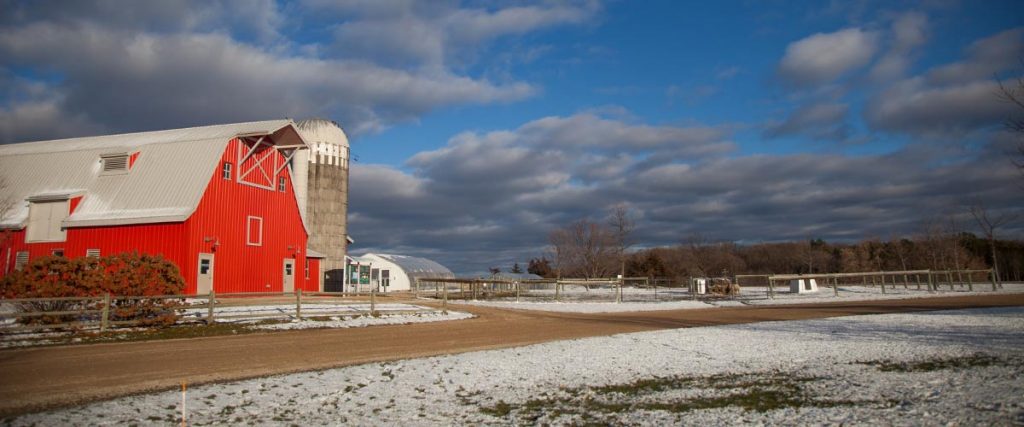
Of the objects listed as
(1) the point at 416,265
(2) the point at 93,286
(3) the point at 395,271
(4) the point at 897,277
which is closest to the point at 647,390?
(2) the point at 93,286

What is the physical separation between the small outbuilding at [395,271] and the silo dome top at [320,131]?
11.3 metres

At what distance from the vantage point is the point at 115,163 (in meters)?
34.2

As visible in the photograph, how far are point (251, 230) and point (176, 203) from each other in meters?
4.38

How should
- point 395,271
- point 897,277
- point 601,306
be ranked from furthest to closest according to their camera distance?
point 897,277, point 395,271, point 601,306

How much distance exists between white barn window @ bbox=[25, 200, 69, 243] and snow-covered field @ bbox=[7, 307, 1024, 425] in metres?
27.8

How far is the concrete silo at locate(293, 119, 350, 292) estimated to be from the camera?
46.0 m

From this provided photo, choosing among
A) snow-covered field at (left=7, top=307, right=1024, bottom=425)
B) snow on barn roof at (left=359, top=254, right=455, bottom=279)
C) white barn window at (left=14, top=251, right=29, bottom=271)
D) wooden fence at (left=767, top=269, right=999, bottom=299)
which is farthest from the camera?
snow on barn roof at (left=359, top=254, right=455, bottom=279)

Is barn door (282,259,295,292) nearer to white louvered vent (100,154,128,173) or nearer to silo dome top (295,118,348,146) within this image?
white louvered vent (100,154,128,173)

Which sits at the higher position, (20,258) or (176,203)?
(176,203)

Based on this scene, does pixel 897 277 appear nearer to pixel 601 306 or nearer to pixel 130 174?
pixel 601 306

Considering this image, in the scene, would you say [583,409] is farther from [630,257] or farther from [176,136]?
[630,257]

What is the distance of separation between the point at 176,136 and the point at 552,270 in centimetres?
6000

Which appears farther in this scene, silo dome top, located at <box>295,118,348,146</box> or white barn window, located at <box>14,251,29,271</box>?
silo dome top, located at <box>295,118,348,146</box>

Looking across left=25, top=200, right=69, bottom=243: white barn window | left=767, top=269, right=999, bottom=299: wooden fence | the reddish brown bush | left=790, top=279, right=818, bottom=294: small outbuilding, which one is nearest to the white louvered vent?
left=25, top=200, right=69, bottom=243: white barn window
